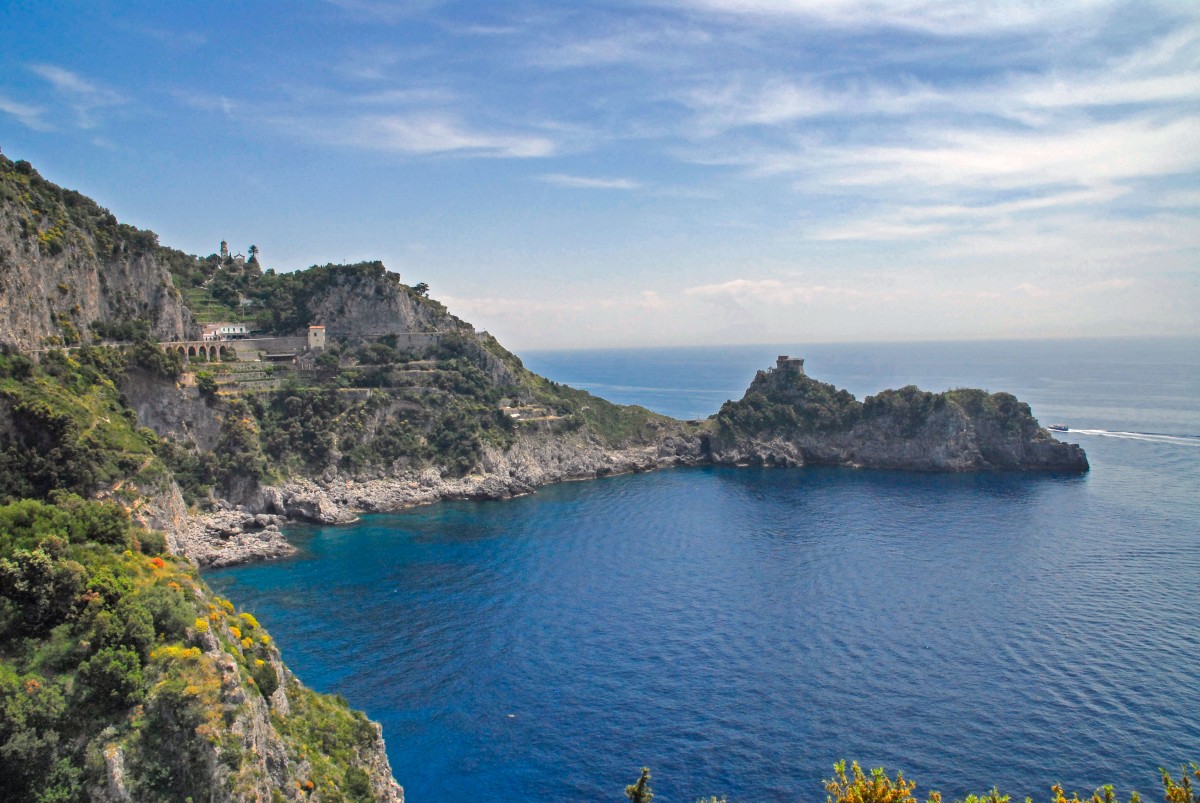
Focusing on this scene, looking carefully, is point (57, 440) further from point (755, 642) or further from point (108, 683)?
point (755, 642)

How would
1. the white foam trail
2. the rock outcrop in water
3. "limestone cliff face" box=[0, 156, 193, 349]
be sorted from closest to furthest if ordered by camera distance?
the rock outcrop in water < "limestone cliff face" box=[0, 156, 193, 349] < the white foam trail

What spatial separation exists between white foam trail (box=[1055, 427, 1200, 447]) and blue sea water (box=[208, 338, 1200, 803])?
26.5 meters

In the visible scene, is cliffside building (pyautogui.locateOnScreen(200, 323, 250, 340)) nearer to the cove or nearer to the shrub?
the cove

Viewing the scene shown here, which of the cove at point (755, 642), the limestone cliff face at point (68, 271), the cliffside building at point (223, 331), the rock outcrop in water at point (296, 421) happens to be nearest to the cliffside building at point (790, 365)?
the rock outcrop in water at point (296, 421)

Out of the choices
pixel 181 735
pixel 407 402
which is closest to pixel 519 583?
pixel 181 735

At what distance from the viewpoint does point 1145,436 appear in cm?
9988

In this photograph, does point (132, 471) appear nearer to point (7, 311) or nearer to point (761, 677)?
point (7, 311)

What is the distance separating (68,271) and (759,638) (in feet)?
213

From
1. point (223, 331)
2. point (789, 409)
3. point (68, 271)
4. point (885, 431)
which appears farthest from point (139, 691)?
point (885, 431)

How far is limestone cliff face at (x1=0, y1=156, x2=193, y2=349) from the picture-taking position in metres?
56.8

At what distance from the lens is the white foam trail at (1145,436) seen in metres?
94.3

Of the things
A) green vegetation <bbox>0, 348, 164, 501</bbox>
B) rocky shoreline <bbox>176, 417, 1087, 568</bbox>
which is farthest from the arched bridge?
rocky shoreline <bbox>176, 417, 1087, 568</bbox>

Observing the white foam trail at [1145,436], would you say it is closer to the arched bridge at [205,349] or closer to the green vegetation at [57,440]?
the arched bridge at [205,349]

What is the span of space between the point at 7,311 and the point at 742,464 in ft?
253
